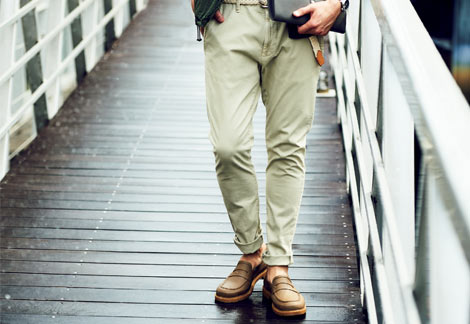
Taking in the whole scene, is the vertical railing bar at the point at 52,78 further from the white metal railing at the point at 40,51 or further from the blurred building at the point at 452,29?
the blurred building at the point at 452,29

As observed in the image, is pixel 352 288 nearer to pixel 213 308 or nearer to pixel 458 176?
pixel 213 308

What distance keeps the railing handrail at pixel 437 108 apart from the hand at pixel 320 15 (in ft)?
2.00

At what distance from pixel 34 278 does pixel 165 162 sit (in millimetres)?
1559

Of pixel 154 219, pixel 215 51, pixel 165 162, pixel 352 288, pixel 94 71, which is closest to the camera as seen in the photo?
pixel 215 51

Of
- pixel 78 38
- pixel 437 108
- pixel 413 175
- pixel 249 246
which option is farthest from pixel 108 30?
pixel 437 108

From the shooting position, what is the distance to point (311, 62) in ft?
9.48

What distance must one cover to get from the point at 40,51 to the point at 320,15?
3048 mm

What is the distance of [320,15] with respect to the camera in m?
2.78

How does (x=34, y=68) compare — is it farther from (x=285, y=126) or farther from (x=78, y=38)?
(x=285, y=126)

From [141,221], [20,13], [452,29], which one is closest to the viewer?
[141,221]

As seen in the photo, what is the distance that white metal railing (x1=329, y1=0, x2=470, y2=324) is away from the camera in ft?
4.29

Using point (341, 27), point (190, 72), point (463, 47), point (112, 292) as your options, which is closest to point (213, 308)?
point (112, 292)

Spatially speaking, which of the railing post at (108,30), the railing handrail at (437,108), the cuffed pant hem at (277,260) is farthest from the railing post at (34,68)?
the railing handrail at (437,108)

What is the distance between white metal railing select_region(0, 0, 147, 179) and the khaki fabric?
6.63ft
